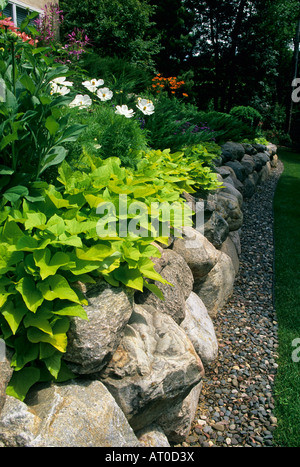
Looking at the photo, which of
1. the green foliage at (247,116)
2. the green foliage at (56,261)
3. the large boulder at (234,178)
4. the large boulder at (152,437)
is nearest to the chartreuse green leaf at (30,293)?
the green foliage at (56,261)

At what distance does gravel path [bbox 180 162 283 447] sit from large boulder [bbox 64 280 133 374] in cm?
108

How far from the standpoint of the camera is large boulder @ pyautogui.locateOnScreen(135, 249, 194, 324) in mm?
2461

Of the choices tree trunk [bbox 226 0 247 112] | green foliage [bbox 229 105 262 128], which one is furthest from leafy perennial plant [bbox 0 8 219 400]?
tree trunk [bbox 226 0 247 112]

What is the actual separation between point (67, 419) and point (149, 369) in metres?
0.52

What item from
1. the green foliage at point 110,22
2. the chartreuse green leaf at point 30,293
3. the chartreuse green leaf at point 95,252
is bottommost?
the chartreuse green leaf at point 30,293

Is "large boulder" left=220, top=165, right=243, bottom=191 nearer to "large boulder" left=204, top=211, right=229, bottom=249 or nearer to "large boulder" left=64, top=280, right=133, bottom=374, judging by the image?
"large boulder" left=204, top=211, right=229, bottom=249

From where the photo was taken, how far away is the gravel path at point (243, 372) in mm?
2482

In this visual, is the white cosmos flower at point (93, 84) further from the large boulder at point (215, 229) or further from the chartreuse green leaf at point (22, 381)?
the chartreuse green leaf at point (22, 381)

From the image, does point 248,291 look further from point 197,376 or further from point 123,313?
point 123,313

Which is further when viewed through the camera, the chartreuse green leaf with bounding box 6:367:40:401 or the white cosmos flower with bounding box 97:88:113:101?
the white cosmos flower with bounding box 97:88:113:101

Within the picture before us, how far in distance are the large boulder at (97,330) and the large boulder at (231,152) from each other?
18.4ft

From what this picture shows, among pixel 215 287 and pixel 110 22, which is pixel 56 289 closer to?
pixel 215 287

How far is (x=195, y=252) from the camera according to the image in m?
3.33

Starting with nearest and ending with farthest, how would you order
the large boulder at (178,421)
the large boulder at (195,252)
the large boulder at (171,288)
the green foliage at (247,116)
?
1. the large boulder at (178,421)
2. the large boulder at (171,288)
3. the large boulder at (195,252)
4. the green foliage at (247,116)
